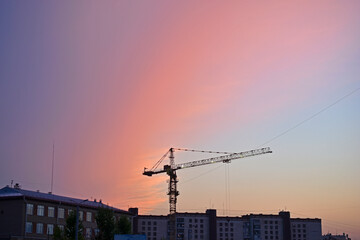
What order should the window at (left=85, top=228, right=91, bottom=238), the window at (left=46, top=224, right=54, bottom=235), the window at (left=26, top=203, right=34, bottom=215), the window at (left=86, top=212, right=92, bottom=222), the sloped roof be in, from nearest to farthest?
the window at (left=26, top=203, right=34, bottom=215)
the sloped roof
the window at (left=46, top=224, right=54, bottom=235)
the window at (left=85, top=228, right=91, bottom=238)
the window at (left=86, top=212, right=92, bottom=222)

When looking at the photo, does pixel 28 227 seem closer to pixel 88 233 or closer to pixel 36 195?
pixel 36 195

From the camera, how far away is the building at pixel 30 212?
98625 mm

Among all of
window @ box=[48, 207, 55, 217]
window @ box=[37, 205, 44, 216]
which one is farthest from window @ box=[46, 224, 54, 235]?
window @ box=[37, 205, 44, 216]

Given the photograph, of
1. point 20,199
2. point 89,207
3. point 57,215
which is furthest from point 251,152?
point 20,199

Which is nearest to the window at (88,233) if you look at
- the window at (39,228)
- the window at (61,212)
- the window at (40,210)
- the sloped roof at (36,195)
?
the sloped roof at (36,195)

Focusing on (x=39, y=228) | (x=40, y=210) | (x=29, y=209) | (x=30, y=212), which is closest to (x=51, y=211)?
(x=40, y=210)

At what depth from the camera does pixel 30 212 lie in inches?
4016

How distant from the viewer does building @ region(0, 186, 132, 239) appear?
98625mm

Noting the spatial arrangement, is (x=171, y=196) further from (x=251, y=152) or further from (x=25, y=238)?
(x=25, y=238)

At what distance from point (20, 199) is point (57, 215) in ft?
43.0

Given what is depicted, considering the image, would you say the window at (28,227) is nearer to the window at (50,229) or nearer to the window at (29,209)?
the window at (29,209)

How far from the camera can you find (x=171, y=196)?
188250mm

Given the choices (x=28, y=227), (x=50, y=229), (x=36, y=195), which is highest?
(x=36, y=195)

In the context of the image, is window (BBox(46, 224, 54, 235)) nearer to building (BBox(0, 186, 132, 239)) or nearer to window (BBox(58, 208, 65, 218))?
building (BBox(0, 186, 132, 239))
